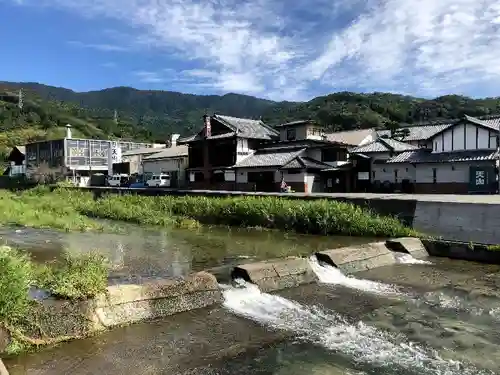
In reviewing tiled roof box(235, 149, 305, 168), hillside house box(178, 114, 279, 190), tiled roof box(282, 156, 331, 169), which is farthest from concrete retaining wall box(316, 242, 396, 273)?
hillside house box(178, 114, 279, 190)

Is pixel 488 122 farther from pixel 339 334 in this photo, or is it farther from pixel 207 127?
pixel 339 334

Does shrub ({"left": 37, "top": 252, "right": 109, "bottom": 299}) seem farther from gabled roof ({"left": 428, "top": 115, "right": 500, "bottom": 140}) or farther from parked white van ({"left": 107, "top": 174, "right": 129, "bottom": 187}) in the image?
parked white van ({"left": 107, "top": 174, "right": 129, "bottom": 187})

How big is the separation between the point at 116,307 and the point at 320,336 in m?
4.02

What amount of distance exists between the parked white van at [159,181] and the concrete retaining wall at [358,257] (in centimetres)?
3460

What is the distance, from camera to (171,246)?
18.3 meters

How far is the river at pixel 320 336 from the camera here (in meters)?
6.78

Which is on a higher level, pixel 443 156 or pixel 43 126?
pixel 43 126

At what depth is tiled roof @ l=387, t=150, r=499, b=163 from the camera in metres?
27.5

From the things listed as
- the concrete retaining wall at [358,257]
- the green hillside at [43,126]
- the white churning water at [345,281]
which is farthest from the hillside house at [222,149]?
the green hillside at [43,126]

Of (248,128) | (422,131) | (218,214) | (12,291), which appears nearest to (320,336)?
(12,291)

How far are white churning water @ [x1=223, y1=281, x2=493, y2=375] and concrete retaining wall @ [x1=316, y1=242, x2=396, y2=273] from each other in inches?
141

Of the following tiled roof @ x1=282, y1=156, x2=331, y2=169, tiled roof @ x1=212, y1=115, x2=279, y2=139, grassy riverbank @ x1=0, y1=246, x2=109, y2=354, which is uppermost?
tiled roof @ x1=212, y1=115, x2=279, y2=139

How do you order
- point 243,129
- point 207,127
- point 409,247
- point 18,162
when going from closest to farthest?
point 409,247, point 243,129, point 207,127, point 18,162

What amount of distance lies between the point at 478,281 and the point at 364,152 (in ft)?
73.8
